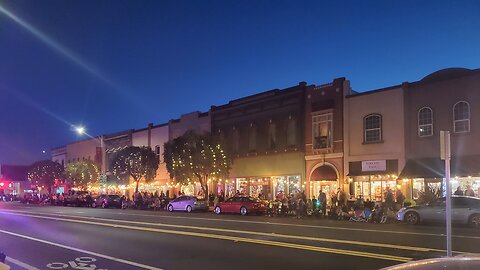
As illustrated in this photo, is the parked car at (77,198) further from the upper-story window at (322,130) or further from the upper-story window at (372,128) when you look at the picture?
the upper-story window at (372,128)

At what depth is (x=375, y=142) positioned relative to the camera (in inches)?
1330

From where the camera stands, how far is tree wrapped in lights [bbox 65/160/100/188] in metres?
65.8

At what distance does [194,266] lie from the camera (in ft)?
38.4

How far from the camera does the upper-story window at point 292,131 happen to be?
3984 centimetres

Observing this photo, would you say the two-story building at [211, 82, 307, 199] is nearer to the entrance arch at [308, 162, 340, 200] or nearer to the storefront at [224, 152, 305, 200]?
the storefront at [224, 152, 305, 200]

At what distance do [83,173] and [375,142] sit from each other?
43842 mm

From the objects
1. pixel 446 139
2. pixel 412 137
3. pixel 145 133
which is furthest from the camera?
pixel 145 133

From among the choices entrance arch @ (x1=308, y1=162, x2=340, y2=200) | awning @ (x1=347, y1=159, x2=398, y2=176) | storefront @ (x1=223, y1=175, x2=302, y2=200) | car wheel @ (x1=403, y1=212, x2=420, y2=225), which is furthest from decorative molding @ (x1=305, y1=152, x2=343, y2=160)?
car wheel @ (x1=403, y1=212, x2=420, y2=225)

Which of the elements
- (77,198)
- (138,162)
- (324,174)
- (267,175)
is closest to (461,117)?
(324,174)

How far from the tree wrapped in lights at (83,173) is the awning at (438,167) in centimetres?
4566

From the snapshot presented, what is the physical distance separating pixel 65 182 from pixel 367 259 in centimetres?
6788

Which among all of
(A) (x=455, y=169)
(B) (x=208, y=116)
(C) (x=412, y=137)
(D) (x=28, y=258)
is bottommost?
(D) (x=28, y=258)

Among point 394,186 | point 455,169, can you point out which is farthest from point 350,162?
point 455,169

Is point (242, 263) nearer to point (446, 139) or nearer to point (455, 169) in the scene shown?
point (446, 139)
